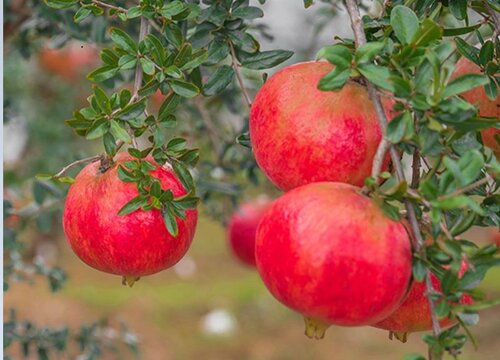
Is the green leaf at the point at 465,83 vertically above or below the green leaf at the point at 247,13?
above

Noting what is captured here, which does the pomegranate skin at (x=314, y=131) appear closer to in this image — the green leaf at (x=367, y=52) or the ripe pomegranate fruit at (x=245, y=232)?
the green leaf at (x=367, y=52)

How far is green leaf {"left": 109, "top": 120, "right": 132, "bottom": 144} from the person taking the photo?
63 centimetres

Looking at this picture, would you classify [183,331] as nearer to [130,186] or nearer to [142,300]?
[142,300]

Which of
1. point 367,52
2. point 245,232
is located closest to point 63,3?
point 367,52

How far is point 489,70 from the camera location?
695 mm

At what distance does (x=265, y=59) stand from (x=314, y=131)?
0.17m

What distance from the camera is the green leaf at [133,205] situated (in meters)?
0.63

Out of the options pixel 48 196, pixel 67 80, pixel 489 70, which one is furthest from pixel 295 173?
pixel 67 80

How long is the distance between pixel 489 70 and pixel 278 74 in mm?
177

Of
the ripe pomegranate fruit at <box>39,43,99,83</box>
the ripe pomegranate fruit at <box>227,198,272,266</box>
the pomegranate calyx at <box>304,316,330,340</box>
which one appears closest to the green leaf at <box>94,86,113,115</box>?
the pomegranate calyx at <box>304,316,330,340</box>

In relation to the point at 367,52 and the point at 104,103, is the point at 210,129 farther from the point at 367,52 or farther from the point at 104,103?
the point at 367,52

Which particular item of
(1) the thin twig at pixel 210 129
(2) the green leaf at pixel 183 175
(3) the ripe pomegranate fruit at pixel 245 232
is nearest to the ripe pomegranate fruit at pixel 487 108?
(2) the green leaf at pixel 183 175

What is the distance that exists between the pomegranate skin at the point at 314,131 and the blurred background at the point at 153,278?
55 cm

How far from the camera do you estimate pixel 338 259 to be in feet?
1.67
